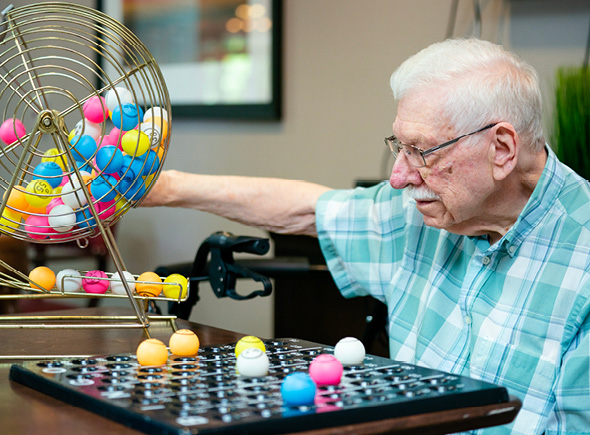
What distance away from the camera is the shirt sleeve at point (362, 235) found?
1.53 metres

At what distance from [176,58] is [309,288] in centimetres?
154

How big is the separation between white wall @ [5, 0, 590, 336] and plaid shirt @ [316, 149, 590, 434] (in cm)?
107

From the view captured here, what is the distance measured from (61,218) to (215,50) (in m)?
2.25

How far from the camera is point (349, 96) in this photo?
2.80 m

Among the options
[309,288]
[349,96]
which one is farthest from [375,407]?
[349,96]

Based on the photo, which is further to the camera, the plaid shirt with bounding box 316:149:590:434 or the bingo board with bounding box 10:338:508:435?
the plaid shirt with bounding box 316:149:590:434

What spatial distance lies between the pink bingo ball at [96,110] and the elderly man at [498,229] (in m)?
0.49

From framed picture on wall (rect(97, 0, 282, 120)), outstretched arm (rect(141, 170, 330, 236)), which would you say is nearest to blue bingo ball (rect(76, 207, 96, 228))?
outstretched arm (rect(141, 170, 330, 236))

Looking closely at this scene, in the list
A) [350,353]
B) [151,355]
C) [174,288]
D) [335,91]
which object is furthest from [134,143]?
[335,91]

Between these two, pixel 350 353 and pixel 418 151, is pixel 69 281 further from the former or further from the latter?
pixel 418 151

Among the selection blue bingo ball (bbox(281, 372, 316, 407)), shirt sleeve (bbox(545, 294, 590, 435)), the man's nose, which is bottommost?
shirt sleeve (bbox(545, 294, 590, 435))

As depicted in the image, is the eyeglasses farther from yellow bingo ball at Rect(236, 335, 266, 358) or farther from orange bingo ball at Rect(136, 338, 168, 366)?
orange bingo ball at Rect(136, 338, 168, 366)

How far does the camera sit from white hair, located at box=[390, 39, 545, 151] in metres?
1.25

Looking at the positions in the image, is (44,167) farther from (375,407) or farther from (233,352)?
(375,407)
